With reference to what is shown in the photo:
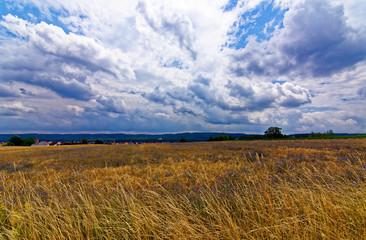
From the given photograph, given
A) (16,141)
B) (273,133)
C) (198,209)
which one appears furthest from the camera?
(273,133)

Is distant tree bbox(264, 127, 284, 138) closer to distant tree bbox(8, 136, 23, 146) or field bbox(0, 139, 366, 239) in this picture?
field bbox(0, 139, 366, 239)

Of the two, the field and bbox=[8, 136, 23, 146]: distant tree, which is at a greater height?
the field

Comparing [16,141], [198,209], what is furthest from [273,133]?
[16,141]

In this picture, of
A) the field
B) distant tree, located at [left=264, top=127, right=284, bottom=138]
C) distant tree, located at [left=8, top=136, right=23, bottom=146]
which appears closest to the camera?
the field

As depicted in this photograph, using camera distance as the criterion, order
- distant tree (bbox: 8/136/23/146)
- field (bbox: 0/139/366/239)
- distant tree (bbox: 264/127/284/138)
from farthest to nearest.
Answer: distant tree (bbox: 264/127/284/138) < distant tree (bbox: 8/136/23/146) < field (bbox: 0/139/366/239)

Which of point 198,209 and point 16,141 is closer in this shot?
point 198,209

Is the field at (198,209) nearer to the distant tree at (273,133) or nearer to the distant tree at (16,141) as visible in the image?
the distant tree at (273,133)

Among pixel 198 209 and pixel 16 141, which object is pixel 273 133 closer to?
pixel 198 209

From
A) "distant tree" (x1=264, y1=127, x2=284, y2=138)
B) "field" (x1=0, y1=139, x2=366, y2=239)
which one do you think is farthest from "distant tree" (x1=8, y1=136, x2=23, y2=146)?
"distant tree" (x1=264, y1=127, x2=284, y2=138)

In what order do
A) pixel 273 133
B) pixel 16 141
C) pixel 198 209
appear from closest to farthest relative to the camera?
pixel 198 209
pixel 16 141
pixel 273 133

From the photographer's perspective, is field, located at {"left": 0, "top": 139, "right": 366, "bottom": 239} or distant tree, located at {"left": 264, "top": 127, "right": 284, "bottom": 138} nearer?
field, located at {"left": 0, "top": 139, "right": 366, "bottom": 239}

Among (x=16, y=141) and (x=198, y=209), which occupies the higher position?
(x=198, y=209)

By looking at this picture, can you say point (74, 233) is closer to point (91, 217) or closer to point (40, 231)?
point (91, 217)

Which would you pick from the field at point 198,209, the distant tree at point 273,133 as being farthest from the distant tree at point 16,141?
the distant tree at point 273,133
